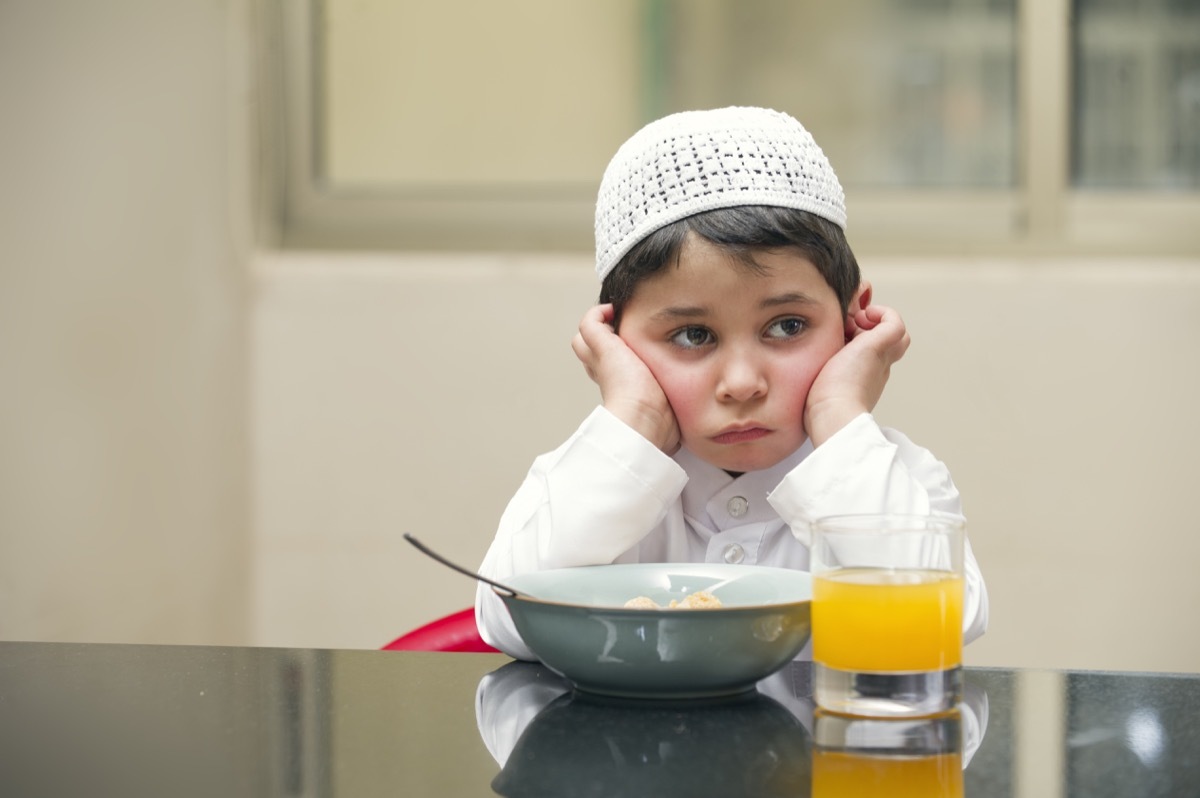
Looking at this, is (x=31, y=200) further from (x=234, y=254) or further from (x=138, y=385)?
(x=234, y=254)

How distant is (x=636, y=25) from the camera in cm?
272

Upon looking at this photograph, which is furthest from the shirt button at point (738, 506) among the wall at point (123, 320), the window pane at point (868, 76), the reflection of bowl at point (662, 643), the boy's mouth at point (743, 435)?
the window pane at point (868, 76)

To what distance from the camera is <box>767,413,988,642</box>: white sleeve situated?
1.08m

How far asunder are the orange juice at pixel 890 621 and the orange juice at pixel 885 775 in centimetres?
7

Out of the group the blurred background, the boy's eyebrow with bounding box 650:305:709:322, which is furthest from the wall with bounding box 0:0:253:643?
the boy's eyebrow with bounding box 650:305:709:322

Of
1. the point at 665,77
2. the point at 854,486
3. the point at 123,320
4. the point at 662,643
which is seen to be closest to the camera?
the point at 662,643

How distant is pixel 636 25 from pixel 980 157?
765 mm

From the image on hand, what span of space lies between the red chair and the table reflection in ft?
1.33

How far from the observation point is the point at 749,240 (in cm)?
117

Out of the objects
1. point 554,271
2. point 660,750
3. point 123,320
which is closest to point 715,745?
point 660,750

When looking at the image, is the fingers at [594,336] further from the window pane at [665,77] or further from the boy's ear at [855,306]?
the window pane at [665,77]

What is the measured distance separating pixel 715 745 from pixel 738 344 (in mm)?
521

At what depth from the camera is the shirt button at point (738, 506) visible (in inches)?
51.1

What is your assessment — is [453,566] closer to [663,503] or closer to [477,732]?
[477,732]
